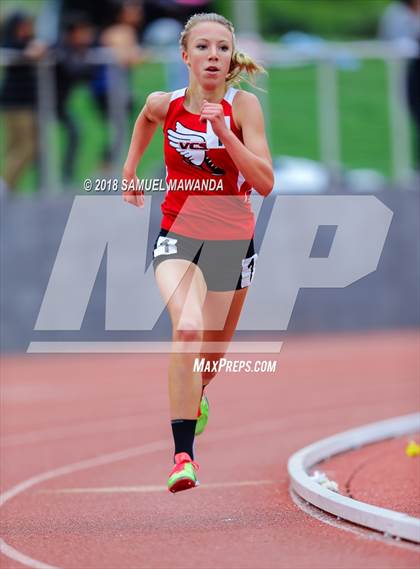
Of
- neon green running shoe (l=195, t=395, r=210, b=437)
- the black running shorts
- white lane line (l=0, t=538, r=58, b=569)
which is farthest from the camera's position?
neon green running shoe (l=195, t=395, r=210, b=437)

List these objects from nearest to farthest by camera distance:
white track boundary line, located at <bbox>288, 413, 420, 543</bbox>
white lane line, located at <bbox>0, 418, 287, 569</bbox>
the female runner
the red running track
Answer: white track boundary line, located at <bbox>288, 413, 420, 543</bbox>, the red running track, white lane line, located at <bbox>0, 418, 287, 569</bbox>, the female runner

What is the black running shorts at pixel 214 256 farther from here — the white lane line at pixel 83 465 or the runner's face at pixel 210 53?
the white lane line at pixel 83 465

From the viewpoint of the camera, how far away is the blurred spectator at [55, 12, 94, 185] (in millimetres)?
17250

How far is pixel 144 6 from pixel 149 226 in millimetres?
2990

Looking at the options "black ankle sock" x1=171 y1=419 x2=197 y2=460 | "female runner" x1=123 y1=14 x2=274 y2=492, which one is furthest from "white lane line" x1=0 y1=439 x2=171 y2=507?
"female runner" x1=123 y1=14 x2=274 y2=492

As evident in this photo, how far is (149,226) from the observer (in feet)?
61.9

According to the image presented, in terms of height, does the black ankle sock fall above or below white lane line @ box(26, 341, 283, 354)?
above

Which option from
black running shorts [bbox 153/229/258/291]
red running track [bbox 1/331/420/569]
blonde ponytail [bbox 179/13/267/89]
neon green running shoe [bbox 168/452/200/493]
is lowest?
red running track [bbox 1/331/420/569]

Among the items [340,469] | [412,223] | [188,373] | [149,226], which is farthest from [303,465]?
[412,223]

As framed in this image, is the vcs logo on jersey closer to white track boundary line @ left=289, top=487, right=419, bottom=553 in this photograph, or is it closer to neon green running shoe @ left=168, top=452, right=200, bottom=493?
neon green running shoe @ left=168, top=452, right=200, bottom=493

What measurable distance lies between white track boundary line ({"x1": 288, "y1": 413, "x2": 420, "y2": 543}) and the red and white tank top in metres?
1.55

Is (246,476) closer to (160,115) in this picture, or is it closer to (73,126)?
(160,115)

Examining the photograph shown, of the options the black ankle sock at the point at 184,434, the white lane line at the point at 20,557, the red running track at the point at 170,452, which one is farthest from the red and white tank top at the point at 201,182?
the white lane line at the point at 20,557

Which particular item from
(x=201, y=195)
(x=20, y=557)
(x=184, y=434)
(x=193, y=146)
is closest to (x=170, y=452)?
(x=184, y=434)
